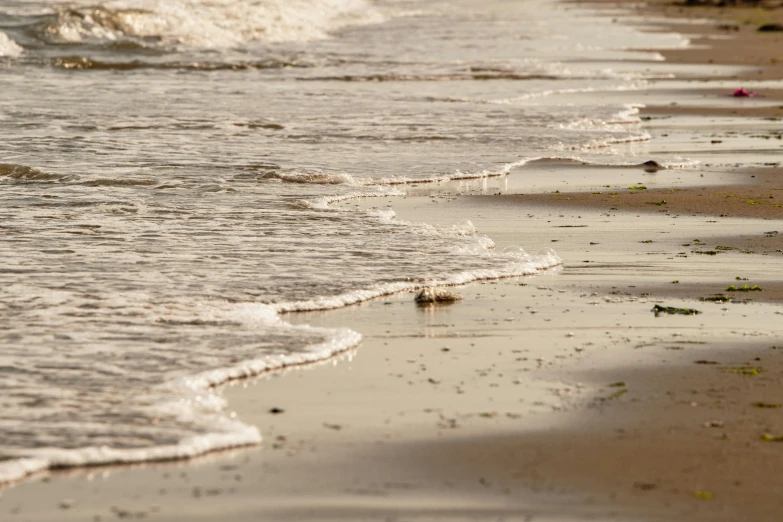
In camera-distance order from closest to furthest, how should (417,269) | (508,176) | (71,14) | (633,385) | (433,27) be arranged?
(633,385) → (417,269) → (508,176) → (71,14) → (433,27)

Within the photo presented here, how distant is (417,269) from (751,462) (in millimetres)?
3354

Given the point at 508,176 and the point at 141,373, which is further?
the point at 508,176

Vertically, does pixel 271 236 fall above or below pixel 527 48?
below

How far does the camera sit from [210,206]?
938 cm

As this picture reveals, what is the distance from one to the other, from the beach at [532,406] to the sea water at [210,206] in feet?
0.67

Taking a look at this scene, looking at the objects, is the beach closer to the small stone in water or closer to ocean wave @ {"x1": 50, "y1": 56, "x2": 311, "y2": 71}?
the small stone in water

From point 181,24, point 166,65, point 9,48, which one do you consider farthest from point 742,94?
point 181,24

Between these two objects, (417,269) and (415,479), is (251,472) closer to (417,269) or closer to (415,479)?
(415,479)

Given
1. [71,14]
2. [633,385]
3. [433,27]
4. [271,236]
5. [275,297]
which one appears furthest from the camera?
[433,27]

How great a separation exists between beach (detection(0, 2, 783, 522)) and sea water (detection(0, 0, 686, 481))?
0.67 ft

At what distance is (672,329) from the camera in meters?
6.10

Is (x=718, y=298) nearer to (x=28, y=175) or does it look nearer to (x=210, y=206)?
(x=210, y=206)

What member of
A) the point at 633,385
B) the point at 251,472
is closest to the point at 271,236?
the point at 633,385

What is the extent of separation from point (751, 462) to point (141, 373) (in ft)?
8.21
